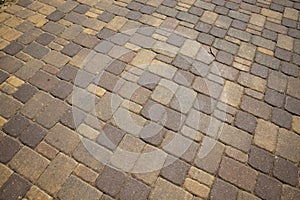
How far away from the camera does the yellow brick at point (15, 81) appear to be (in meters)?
3.08

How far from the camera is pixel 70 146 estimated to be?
259 centimetres

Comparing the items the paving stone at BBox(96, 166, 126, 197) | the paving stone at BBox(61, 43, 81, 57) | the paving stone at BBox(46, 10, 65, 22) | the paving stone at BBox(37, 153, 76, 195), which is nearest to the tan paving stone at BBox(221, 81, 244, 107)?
the paving stone at BBox(96, 166, 126, 197)

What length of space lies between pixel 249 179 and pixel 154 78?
5.29 feet

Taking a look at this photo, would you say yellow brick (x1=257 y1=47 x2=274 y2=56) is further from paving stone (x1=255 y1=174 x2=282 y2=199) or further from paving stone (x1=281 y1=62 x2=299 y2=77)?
paving stone (x1=255 y1=174 x2=282 y2=199)

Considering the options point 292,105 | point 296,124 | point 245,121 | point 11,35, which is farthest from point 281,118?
point 11,35

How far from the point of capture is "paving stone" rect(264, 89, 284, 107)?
9.89 ft

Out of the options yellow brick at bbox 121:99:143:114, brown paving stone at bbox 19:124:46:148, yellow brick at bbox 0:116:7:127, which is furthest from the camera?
yellow brick at bbox 121:99:143:114

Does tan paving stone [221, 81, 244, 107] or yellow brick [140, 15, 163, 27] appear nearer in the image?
tan paving stone [221, 81, 244, 107]

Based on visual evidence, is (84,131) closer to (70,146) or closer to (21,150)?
(70,146)

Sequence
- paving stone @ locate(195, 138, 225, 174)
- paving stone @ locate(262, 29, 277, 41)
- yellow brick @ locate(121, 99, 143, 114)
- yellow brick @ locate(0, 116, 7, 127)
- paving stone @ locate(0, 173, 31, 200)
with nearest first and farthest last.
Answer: paving stone @ locate(0, 173, 31, 200), paving stone @ locate(195, 138, 225, 174), yellow brick @ locate(0, 116, 7, 127), yellow brick @ locate(121, 99, 143, 114), paving stone @ locate(262, 29, 277, 41)

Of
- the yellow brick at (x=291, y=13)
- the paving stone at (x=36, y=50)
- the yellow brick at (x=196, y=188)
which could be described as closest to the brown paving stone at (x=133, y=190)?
the yellow brick at (x=196, y=188)

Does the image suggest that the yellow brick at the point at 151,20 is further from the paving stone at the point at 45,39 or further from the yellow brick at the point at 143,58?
the paving stone at the point at 45,39

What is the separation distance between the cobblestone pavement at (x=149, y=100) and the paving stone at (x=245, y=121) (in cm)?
1

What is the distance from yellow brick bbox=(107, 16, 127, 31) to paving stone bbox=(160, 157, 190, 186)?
2286 mm
